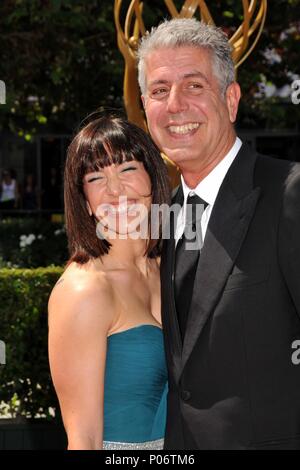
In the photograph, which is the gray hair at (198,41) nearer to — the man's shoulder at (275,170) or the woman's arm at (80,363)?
the man's shoulder at (275,170)

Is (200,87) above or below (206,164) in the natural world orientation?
above

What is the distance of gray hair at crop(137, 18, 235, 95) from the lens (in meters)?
3.09

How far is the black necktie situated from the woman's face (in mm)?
240

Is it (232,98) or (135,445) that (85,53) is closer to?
(232,98)

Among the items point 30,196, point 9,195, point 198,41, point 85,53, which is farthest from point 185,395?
point 30,196

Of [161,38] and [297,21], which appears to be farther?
[297,21]

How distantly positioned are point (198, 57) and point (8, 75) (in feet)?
27.1

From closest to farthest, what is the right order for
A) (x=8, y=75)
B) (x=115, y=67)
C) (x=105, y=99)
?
(x=115, y=67) < (x=8, y=75) < (x=105, y=99)

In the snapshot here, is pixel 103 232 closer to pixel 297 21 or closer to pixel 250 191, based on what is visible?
pixel 250 191

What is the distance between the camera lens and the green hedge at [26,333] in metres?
6.62

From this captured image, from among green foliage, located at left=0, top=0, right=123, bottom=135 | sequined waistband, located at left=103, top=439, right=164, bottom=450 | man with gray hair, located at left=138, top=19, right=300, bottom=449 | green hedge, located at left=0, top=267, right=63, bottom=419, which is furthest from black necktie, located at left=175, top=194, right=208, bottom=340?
green foliage, located at left=0, top=0, right=123, bottom=135

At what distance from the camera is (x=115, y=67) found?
1013 centimetres

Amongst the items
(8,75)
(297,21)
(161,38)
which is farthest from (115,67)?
(161,38)

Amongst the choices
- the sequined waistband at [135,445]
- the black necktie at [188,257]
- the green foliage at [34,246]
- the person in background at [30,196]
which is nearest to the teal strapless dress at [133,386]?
the sequined waistband at [135,445]
